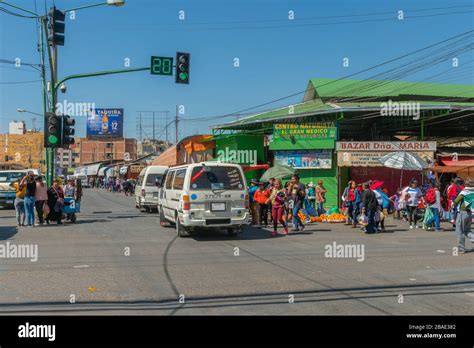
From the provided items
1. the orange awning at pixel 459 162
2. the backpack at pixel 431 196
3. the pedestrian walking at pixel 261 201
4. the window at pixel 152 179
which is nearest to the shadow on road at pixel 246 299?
the backpack at pixel 431 196

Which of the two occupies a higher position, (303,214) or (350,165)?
(350,165)

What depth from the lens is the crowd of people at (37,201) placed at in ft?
57.8

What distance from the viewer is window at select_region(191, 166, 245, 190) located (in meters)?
14.2

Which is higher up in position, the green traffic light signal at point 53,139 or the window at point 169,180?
the green traffic light signal at point 53,139

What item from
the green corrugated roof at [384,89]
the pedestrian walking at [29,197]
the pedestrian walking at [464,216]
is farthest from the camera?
the green corrugated roof at [384,89]

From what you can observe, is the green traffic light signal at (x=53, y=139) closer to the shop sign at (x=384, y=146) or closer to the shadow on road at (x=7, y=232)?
the shadow on road at (x=7, y=232)

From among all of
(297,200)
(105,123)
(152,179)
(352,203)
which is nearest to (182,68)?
(297,200)

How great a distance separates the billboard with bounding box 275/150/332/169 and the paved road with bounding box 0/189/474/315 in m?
11.2

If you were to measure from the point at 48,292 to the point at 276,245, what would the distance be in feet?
22.5

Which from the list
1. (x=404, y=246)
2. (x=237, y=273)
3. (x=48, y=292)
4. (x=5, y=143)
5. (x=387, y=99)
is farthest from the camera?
(x=5, y=143)

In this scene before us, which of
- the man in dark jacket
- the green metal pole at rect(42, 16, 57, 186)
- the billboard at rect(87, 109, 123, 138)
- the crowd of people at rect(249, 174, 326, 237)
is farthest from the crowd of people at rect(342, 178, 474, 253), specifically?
the billboard at rect(87, 109, 123, 138)
